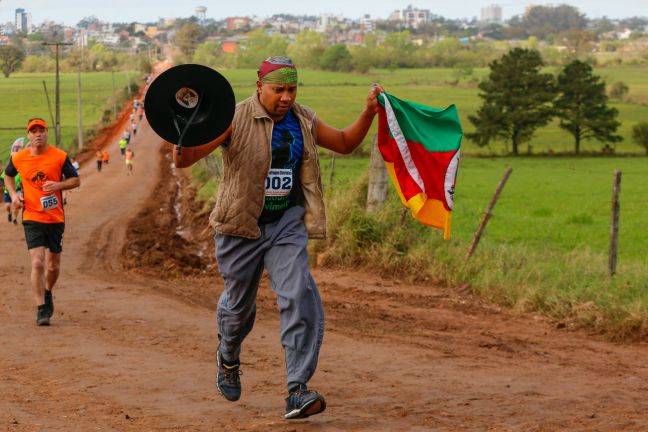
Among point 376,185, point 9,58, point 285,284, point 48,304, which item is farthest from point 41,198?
point 9,58

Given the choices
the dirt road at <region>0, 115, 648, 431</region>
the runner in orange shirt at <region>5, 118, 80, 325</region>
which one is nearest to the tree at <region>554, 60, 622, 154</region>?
the dirt road at <region>0, 115, 648, 431</region>

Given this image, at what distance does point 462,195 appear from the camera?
132ft

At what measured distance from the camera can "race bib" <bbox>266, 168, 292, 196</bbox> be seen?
6.52m

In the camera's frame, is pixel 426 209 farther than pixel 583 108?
No

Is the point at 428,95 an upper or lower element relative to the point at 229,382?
lower

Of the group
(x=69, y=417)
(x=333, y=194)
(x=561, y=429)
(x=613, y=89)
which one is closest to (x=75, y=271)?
(x=333, y=194)

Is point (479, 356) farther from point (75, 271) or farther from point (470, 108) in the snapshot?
point (470, 108)

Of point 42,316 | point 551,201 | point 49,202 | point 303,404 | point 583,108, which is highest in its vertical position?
point 49,202

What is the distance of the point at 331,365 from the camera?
859 cm

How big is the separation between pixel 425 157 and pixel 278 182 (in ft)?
4.73

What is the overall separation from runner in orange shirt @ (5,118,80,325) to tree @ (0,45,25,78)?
157 ft

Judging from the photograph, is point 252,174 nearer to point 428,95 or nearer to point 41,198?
point 41,198

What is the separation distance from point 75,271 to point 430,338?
6477 millimetres

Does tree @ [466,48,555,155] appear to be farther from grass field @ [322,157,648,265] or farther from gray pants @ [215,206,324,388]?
gray pants @ [215,206,324,388]
